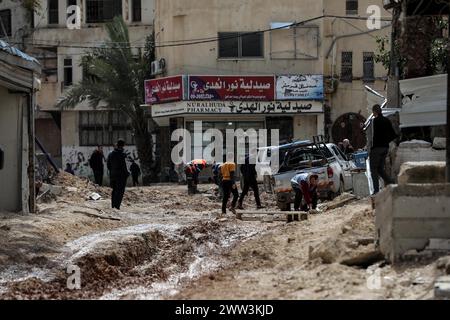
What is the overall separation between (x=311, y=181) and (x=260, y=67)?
1915 centimetres

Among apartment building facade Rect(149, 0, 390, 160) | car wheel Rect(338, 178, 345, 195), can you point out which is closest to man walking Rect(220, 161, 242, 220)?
car wheel Rect(338, 178, 345, 195)

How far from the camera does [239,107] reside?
3647 cm

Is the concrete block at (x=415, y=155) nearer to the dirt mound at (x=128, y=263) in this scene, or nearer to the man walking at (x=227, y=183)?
the dirt mound at (x=128, y=263)

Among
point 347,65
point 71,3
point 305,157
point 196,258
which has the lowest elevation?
point 196,258

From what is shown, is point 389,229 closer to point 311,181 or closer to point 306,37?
point 311,181

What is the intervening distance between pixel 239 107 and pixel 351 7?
7953 millimetres

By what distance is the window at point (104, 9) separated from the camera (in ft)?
145

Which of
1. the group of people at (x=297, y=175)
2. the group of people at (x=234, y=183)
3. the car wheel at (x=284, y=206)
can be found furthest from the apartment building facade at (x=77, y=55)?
the group of people at (x=297, y=175)

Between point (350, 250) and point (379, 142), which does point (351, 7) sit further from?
point (350, 250)

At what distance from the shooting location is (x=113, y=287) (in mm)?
10086

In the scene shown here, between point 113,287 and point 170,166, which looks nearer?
point 113,287

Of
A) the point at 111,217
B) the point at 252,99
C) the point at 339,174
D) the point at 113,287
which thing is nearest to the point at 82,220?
the point at 111,217

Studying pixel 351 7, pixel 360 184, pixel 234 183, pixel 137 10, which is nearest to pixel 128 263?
pixel 234 183

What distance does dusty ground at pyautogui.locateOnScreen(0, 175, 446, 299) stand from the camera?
27.3ft
